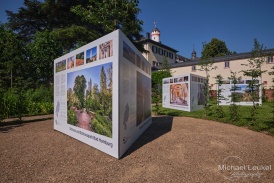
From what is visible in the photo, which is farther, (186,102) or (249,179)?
(186,102)

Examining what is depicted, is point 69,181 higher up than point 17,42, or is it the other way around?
point 17,42

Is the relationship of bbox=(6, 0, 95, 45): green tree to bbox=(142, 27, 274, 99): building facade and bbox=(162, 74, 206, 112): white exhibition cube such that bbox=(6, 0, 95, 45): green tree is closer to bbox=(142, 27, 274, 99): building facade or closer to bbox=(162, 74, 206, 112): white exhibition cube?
bbox=(142, 27, 274, 99): building facade

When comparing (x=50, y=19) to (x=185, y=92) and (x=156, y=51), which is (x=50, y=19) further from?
(x=156, y=51)

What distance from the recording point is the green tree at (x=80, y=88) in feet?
21.4

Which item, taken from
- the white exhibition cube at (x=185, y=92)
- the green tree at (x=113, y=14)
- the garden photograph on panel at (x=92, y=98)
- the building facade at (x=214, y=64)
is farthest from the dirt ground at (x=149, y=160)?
the building facade at (x=214, y=64)

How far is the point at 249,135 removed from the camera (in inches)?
307

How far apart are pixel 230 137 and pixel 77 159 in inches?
241

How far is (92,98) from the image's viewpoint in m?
6.04

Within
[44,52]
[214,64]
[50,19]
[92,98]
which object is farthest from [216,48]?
[92,98]

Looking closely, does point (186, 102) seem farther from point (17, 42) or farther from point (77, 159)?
point (17, 42)

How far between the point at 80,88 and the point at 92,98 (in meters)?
1.01

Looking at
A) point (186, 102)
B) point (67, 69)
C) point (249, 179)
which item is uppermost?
point (67, 69)

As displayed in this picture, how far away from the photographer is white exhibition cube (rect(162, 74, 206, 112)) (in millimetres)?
15562

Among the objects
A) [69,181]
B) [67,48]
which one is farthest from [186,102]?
[67,48]
